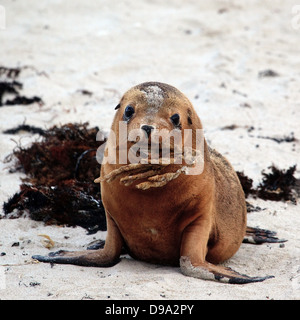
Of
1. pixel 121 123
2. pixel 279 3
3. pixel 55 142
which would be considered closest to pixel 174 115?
pixel 121 123

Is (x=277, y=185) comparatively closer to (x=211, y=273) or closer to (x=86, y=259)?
(x=211, y=273)

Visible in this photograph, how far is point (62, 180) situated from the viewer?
16.6 feet

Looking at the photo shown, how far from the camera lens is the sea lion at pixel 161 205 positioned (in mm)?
3123

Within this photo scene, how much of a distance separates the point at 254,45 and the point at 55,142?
4979mm

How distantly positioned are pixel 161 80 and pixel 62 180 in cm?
340

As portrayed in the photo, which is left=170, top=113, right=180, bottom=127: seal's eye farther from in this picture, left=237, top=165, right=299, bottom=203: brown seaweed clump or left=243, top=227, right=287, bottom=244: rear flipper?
left=237, top=165, right=299, bottom=203: brown seaweed clump

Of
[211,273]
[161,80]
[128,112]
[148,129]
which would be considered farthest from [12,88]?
[211,273]

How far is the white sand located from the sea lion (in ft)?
0.40

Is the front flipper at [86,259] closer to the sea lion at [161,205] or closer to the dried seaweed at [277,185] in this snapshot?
the sea lion at [161,205]

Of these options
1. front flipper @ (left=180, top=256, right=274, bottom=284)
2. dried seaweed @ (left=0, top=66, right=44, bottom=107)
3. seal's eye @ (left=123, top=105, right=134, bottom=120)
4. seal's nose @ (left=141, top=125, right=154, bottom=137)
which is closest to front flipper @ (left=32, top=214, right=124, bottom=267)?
front flipper @ (left=180, top=256, right=274, bottom=284)

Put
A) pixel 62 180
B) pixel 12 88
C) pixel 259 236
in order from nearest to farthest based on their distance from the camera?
pixel 259 236
pixel 62 180
pixel 12 88

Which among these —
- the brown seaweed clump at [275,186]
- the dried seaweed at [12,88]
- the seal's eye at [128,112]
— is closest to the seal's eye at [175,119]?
the seal's eye at [128,112]

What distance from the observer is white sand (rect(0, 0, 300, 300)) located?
3.16 metres
